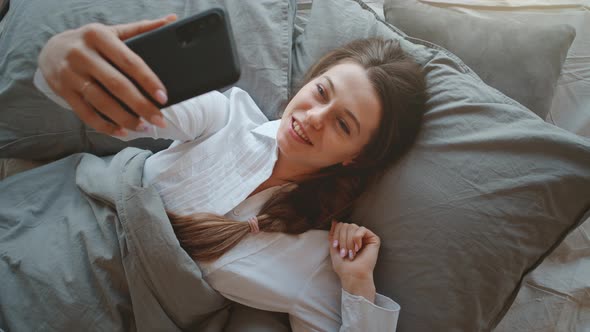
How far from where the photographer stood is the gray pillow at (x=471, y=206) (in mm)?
771

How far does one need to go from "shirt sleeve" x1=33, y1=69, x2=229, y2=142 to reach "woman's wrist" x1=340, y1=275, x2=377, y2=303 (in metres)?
0.45

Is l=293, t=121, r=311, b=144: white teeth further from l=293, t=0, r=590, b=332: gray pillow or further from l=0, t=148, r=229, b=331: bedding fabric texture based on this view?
l=0, t=148, r=229, b=331: bedding fabric texture

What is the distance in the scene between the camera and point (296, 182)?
0.95 meters

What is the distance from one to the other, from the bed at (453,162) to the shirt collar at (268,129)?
10cm

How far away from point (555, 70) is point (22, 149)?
1.31 m


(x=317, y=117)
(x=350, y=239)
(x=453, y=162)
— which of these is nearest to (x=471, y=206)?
(x=453, y=162)

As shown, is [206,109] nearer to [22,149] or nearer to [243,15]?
[243,15]

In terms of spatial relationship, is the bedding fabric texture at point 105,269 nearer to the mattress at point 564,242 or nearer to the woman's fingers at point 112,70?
the woman's fingers at point 112,70

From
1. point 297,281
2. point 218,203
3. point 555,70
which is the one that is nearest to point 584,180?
point 555,70

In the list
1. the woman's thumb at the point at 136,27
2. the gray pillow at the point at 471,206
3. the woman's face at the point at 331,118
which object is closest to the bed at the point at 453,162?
the gray pillow at the point at 471,206

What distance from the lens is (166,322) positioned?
0.83 meters

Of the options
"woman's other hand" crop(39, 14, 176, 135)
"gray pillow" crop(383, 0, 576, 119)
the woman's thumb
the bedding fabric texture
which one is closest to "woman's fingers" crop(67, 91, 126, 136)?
"woman's other hand" crop(39, 14, 176, 135)

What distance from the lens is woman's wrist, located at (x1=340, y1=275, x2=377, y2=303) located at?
818 mm

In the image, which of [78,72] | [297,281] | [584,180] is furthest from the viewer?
[297,281]
